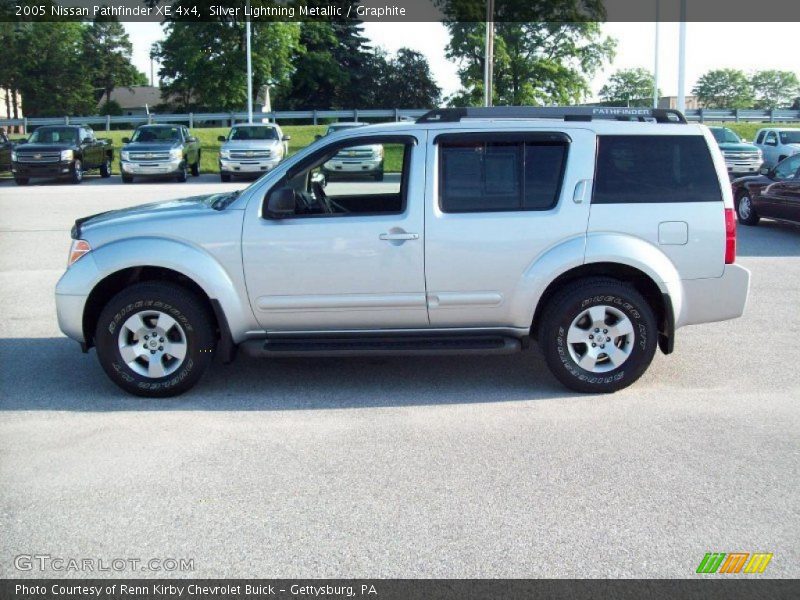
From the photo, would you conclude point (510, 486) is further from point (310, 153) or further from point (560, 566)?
point (310, 153)

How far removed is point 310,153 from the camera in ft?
21.0

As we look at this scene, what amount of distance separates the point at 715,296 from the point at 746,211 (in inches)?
443

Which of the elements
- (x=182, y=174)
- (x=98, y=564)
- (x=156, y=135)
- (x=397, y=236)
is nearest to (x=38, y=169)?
(x=156, y=135)

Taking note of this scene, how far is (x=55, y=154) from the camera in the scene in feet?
91.1

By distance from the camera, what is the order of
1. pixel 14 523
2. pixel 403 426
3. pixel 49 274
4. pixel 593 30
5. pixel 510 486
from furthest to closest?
pixel 593 30 < pixel 49 274 < pixel 403 426 < pixel 510 486 < pixel 14 523

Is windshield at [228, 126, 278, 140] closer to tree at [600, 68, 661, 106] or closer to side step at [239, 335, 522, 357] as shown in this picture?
side step at [239, 335, 522, 357]

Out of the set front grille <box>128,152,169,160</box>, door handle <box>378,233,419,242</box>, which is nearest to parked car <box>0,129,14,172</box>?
front grille <box>128,152,169,160</box>

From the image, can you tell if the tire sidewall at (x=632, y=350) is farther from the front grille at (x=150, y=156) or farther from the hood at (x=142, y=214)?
the front grille at (x=150, y=156)

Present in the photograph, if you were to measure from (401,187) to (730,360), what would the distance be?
311 cm

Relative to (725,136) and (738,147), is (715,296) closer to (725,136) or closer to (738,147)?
(738,147)

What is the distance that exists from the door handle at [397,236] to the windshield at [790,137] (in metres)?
27.8

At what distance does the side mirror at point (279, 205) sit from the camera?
→ 20.3ft

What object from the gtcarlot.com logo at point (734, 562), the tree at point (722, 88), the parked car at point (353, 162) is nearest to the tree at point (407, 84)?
the tree at point (722, 88)

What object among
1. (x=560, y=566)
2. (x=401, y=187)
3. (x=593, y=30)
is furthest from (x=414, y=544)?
(x=593, y=30)
